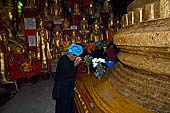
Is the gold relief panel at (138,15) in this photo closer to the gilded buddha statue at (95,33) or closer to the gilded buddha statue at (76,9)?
the gilded buddha statue at (95,33)

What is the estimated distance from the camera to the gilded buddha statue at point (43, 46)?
5355 mm

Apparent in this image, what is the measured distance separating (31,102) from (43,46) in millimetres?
2812

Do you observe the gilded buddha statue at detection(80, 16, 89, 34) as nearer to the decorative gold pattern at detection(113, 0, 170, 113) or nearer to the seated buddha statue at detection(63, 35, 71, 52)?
the seated buddha statue at detection(63, 35, 71, 52)

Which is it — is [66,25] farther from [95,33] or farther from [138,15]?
[138,15]

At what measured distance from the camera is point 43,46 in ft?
17.9

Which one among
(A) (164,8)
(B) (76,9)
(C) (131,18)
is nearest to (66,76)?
(C) (131,18)

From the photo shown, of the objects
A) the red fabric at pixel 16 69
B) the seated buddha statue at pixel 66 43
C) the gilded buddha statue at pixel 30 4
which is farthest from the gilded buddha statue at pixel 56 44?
the gilded buddha statue at pixel 30 4

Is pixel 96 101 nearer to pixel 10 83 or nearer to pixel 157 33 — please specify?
pixel 157 33

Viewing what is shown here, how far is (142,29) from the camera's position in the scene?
3.82 feet

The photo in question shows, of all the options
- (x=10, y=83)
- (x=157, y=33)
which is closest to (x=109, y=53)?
(x=157, y=33)

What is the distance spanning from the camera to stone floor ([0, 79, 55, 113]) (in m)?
2.89

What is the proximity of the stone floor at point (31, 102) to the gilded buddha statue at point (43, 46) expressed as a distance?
1.62m

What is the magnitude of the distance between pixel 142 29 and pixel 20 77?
473cm

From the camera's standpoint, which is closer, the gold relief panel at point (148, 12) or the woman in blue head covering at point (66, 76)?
the gold relief panel at point (148, 12)
